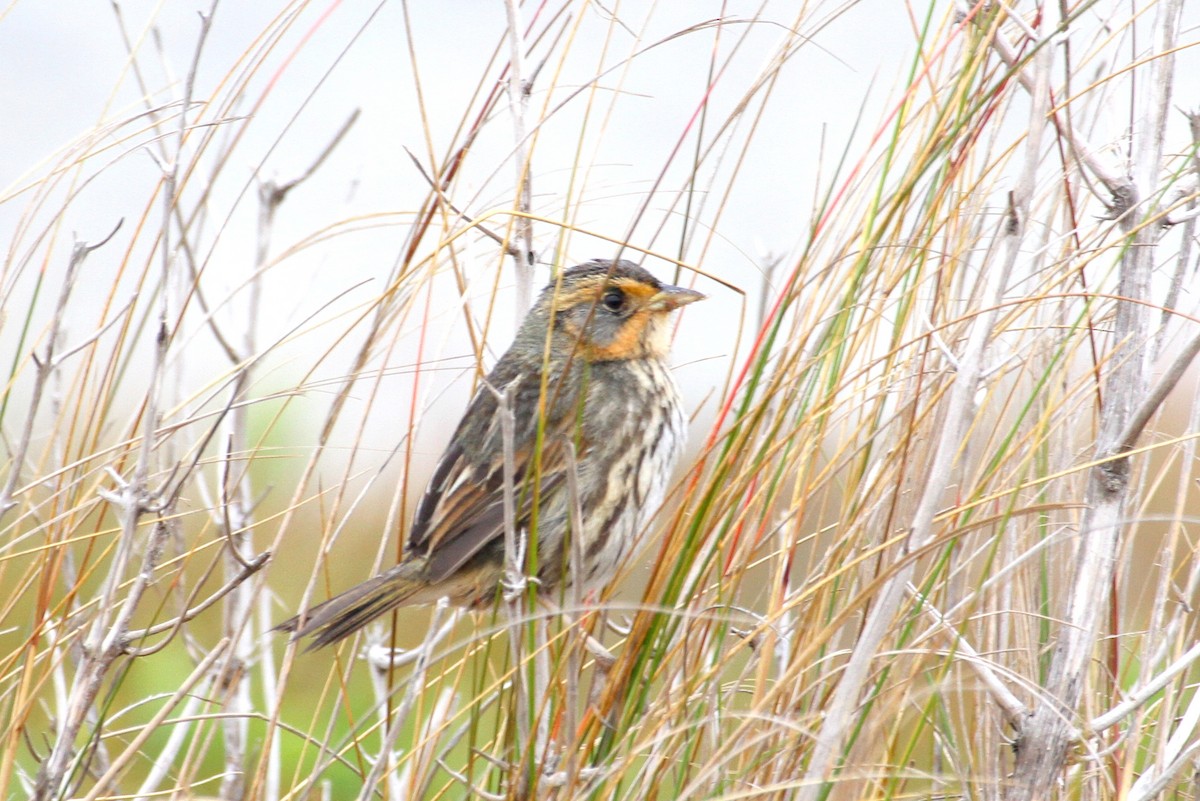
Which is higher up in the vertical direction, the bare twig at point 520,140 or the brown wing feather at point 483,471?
the bare twig at point 520,140

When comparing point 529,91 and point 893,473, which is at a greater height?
point 529,91

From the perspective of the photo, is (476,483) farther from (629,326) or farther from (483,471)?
(629,326)

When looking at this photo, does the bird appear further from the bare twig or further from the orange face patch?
the bare twig

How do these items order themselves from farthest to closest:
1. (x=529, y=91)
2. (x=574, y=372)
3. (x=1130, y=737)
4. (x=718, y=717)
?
(x=574, y=372) → (x=529, y=91) → (x=1130, y=737) → (x=718, y=717)

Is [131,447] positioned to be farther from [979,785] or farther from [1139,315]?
[1139,315]

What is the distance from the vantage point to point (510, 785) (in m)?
2.19

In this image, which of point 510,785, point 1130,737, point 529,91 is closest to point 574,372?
point 529,91

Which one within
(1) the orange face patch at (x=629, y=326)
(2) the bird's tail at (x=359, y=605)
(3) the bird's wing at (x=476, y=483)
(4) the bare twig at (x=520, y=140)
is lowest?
(2) the bird's tail at (x=359, y=605)

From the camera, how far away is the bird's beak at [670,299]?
3111 millimetres

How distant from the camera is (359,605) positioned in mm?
2742

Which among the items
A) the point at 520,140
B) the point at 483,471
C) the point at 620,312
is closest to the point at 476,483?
the point at 483,471

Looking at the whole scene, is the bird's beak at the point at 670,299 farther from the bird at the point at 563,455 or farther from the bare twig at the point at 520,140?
the bare twig at the point at 520,140

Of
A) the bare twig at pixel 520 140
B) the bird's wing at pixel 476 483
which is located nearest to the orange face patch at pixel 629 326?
the bird's wing at pixel 476 483

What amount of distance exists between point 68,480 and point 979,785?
5.73ft
